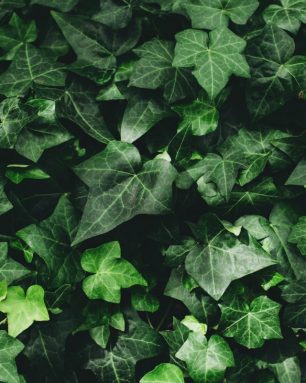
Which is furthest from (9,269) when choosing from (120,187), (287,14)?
(287,14)

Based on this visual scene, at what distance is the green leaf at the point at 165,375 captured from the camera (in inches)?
54.7

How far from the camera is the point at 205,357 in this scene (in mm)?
1374

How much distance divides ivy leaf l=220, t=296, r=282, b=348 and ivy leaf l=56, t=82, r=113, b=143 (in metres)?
0.63

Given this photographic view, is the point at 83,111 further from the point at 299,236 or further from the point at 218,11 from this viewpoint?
the point at 299,236

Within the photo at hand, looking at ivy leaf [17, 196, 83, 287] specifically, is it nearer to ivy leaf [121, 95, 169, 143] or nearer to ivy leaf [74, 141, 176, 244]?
ivy leaf [74, 141, 176, 244]

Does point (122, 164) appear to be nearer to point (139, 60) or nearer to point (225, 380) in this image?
point (139, 60)

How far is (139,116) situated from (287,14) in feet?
1.77

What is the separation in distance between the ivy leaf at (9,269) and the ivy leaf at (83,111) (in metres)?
0.43

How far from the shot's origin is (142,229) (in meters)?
1.49

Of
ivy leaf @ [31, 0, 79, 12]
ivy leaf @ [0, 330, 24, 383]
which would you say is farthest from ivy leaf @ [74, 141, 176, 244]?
ivy leaf @ [31, 0, 79, 12]

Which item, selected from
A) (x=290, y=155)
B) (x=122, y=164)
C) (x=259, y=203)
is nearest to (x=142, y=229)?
(x=122, y=164)

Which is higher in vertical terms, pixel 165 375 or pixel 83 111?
pixel 83 111

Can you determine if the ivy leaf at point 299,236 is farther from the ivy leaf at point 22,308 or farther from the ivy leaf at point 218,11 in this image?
the ivy leaf at point 22,308

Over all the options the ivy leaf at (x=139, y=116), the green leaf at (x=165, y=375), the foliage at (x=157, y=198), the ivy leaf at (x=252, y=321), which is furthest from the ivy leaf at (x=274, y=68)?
the green leaf at (x=165, y=375)
